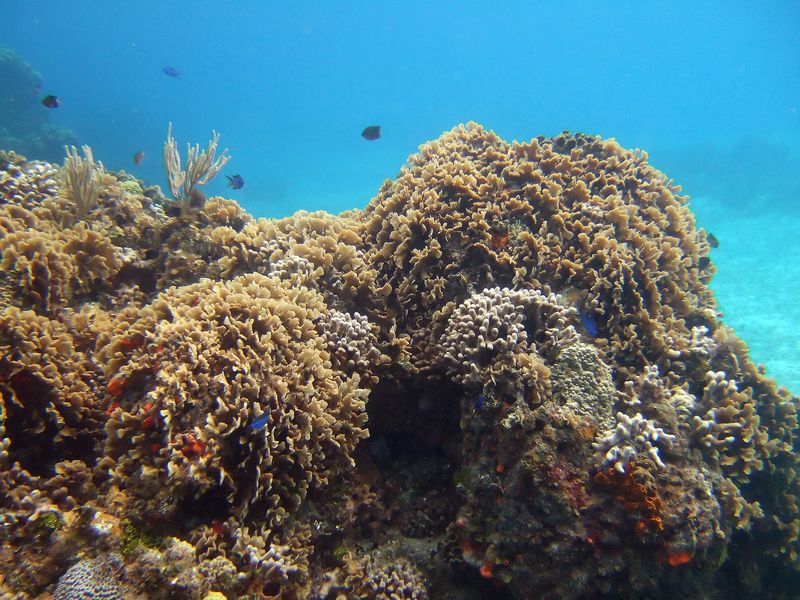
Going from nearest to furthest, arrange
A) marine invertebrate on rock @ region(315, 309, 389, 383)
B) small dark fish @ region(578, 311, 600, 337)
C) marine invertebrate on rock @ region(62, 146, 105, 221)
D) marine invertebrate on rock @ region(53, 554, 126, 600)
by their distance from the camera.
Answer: marine invertebrate on rock @ region(53, 554, 126, 600), marine invertebrate on rock @ region(315, 309, 389, 383), small dark fish @ region(578, 311, 600, 337), marine invertebrate on rock @ region(62, 146, 105, 221)

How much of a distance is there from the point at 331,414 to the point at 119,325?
2.01 metres

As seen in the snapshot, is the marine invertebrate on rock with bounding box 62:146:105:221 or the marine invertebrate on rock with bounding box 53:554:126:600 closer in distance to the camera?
the marine invertebrate on rock with bounding box 53:554:126:600

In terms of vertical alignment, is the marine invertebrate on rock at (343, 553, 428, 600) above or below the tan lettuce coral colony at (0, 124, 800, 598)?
below

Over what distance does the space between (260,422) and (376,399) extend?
1.74m

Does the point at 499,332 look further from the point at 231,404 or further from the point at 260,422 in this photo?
the point at 231,404

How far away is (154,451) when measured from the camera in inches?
112

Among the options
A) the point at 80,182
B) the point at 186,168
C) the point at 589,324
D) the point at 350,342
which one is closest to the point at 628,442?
the point at 589,324

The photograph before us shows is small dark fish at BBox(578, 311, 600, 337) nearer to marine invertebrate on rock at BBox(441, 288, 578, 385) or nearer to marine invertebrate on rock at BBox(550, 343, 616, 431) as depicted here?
marine invertebrate on rock at BBox(441, 288, 578, 385)

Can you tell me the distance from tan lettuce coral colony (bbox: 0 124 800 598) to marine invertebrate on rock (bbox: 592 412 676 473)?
0.06ft

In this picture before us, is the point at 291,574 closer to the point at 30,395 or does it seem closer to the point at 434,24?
the point at 30,395

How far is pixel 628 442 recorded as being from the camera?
3.36 metres

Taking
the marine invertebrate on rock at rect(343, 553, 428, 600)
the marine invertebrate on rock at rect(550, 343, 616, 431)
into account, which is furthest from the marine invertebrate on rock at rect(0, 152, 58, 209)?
the marine invertebrate on rock at rect(550, 343, 616, 431)

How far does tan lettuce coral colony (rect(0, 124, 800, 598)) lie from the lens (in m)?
2.85

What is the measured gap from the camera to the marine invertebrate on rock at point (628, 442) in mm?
3227
